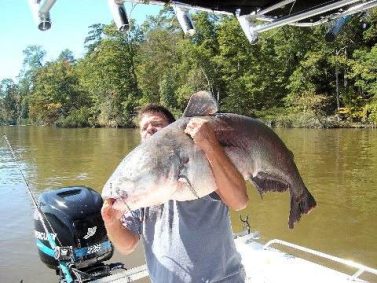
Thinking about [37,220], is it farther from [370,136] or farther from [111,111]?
[111,111]

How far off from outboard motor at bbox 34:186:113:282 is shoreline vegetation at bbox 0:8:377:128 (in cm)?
2901

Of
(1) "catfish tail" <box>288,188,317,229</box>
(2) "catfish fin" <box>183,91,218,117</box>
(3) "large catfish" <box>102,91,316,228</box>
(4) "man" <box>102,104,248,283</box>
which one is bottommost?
(4) "man" <box>102,104,248,283</box>

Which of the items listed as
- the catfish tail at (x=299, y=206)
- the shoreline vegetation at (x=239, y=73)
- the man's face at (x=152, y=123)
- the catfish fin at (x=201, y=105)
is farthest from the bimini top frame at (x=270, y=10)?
the shoreline vegetation at (x=239, y=73)

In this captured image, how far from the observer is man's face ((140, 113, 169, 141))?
2.08 m

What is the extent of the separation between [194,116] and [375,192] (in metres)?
10.8

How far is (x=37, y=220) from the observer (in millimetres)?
3953

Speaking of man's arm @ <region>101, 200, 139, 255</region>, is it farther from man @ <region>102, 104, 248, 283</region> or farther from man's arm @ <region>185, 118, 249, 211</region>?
man's arm @ <region>185, 118, 249, 211</region>

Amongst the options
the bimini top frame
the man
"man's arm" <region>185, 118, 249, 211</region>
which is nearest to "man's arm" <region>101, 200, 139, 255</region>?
the man

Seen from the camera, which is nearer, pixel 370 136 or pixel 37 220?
pixel 37 220

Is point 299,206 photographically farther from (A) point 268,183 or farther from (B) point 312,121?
(B) point 312,121

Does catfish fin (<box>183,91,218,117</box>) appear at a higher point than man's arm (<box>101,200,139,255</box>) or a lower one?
higher

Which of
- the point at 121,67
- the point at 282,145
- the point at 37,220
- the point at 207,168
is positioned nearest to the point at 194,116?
the point at 207,168

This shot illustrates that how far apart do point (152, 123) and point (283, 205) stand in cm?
848

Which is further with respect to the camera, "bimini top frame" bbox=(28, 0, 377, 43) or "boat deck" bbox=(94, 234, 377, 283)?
"boat deck" bbox=(94, 234, 377, 283)
